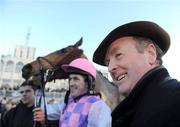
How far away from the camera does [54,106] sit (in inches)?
157

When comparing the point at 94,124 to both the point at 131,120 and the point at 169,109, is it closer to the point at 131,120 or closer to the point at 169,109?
the point at 131,120

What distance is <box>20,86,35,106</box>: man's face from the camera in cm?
522

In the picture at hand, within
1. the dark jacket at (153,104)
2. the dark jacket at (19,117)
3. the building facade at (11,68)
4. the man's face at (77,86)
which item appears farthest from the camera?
the building facade at (11,68)

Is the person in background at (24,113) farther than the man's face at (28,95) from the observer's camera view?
No

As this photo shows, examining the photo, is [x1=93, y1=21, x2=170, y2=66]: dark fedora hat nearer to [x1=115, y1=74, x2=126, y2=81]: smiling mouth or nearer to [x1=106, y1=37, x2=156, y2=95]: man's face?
[x1=106, y1=37, x2=156, y2=95]: man's face

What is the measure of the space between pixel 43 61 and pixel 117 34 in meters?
2.99

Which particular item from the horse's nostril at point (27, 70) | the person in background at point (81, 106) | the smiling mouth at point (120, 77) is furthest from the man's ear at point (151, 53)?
the horse's nostril at point (27, 70)

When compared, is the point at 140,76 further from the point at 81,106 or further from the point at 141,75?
the point at 81,106

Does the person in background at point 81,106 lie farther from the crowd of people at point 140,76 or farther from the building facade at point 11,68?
the building facade at point 11,68

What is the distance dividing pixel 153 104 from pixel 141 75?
1.13 feet

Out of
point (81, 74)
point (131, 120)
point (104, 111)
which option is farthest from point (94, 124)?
point (131, 120)

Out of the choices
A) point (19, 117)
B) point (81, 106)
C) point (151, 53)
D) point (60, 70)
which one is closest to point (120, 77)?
point (151, 53)

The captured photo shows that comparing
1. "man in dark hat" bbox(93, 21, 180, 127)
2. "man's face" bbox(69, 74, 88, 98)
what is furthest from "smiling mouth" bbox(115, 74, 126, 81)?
"man's face" bbox(69, 74, 88, 98)

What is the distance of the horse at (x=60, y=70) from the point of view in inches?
183
